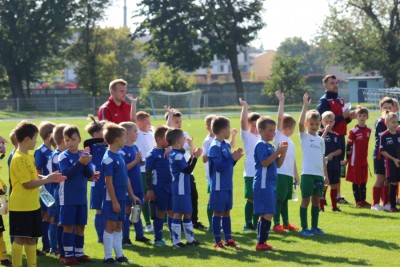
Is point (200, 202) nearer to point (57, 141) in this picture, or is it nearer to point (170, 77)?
point (57, 141)

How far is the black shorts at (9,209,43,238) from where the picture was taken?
9.59 meters

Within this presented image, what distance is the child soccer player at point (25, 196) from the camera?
31.1 ft

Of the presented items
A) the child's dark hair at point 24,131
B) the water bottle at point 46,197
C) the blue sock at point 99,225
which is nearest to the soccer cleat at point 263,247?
the blue sock at point 99,225

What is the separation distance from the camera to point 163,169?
38.7ft

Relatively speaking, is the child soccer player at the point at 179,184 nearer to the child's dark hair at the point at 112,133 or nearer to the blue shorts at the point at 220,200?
the blue shorts at the point at 220,200

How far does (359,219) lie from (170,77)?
56.7 m

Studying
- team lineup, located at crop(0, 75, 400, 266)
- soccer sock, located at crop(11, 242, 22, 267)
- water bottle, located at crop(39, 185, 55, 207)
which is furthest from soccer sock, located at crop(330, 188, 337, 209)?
soccer sock, located at crop(11, 242, 22, 267)

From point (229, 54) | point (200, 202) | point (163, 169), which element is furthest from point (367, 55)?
point (163, 169)

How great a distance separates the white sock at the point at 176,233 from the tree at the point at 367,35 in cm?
5704

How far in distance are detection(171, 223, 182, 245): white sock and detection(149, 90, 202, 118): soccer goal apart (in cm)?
4338

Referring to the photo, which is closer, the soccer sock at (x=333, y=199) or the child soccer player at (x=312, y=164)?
the child soccer player at (x=312, y=164)

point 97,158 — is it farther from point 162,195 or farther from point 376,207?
point 376,207

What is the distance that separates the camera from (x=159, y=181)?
11836mm

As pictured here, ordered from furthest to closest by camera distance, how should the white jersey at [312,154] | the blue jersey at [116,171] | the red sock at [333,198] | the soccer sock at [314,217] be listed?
1. the red sock at [333,198]
2. the white jersey at [312,154]
3. the soccer sock at [314,217]
4. the blue jersey at [116,171]
